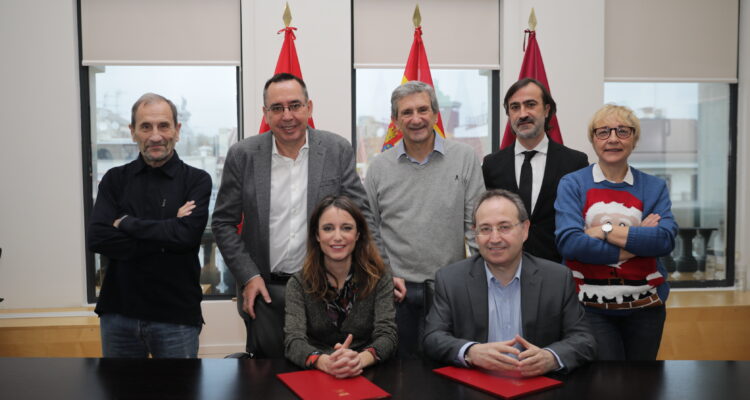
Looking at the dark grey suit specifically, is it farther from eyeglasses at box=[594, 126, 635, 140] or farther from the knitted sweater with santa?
eyeglasses at box=[594, 126, 635, 140]

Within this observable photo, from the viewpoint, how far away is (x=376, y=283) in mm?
2029

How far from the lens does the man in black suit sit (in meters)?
2.43

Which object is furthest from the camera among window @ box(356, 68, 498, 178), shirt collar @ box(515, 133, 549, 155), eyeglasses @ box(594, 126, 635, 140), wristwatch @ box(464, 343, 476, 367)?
window @ box(356, 68, 498, 178)

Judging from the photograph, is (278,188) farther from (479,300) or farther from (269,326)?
(479,300)

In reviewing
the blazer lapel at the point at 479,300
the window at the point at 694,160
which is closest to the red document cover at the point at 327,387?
the blazer lapel at the point at 479,300

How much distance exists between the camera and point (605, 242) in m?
2.09

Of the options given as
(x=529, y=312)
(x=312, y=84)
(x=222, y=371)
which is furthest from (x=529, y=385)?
(x=312, y=84)

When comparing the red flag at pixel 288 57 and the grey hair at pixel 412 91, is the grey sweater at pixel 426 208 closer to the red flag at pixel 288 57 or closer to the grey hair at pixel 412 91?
the grey hair at pixel 412 91

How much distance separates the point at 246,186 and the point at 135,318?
691 millimetres

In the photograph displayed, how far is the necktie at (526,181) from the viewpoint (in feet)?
8.03

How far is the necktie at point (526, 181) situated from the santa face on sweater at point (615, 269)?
11.4 inches

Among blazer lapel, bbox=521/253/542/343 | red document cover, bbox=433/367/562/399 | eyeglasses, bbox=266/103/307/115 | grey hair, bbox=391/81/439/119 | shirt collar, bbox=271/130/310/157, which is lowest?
red document cover, bbox=433/367/562/399

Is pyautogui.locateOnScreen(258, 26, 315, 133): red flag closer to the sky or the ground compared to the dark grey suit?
closer to the sky

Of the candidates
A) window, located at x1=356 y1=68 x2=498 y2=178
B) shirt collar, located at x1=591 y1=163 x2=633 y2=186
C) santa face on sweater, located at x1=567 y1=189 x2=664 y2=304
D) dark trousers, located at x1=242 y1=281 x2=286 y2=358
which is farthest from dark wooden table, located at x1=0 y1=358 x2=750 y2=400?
window, located at x1=356 y1=68 x2=498 y2=178
